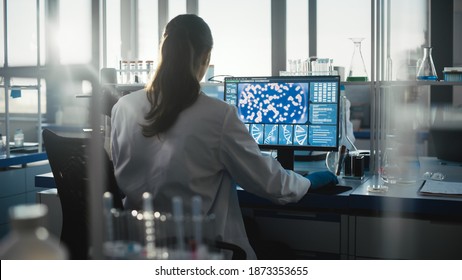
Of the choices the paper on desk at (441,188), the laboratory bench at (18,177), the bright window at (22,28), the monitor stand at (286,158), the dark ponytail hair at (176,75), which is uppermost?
the bright window at (22,28)

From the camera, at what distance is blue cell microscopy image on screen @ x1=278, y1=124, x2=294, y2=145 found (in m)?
2.09

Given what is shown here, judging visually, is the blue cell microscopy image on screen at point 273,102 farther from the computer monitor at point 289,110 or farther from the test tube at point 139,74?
the test tube at point 139,74

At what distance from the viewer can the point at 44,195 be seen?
87.2 inches

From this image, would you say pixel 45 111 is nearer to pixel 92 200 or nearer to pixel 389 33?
pixel 389 33

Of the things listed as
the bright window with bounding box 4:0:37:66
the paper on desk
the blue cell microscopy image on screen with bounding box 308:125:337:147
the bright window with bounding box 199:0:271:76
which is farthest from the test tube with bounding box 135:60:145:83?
the bright window with bounding box 199:0:271:76

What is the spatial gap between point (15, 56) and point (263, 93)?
9.63ft

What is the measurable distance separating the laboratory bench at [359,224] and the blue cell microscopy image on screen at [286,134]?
0.28m

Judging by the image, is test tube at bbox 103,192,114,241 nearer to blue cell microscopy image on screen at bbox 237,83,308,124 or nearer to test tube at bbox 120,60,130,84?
blue cell microscopy image on screen at bbox 237,83,308,124

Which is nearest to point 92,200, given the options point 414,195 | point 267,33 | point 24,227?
point 24,227

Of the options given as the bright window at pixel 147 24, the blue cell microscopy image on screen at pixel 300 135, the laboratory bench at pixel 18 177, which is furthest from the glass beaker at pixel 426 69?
the bright window at pixel 147 24

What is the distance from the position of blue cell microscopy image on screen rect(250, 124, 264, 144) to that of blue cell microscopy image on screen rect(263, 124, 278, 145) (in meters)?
0.02

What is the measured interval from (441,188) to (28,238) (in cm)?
153

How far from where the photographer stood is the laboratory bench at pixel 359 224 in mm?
1650

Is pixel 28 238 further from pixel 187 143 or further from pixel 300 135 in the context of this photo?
pixel 300 135
